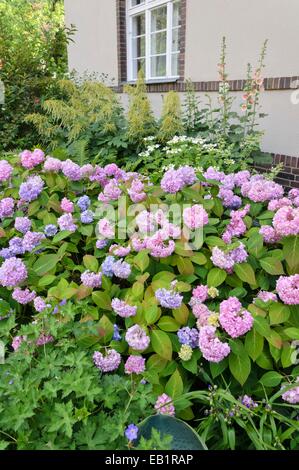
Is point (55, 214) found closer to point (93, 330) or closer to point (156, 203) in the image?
point (156, 203)

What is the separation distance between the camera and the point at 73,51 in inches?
379

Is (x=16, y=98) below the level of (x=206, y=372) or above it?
above

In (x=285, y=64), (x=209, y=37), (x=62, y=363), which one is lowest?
(x=62, y=363)

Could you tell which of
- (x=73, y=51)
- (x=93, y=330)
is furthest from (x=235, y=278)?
(x=73, y=51)

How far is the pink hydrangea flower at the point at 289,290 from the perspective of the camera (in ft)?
4.65

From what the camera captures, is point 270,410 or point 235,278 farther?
point 235,278

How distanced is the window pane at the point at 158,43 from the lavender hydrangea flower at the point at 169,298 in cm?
636

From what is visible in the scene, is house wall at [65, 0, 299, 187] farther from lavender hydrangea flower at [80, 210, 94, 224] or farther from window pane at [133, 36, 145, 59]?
lavender hydrangea flower at [80, 210, 94, 224]

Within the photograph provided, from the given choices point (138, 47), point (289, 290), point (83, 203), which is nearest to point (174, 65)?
point (138, 47)

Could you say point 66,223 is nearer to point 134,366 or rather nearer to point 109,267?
point 109,267

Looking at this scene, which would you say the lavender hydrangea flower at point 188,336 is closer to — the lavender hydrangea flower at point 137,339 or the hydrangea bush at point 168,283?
the hydrangea bush at point 168,283

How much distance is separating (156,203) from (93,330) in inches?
28.6

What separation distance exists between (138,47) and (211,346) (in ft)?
24.9

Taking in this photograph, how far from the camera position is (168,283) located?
149cm
